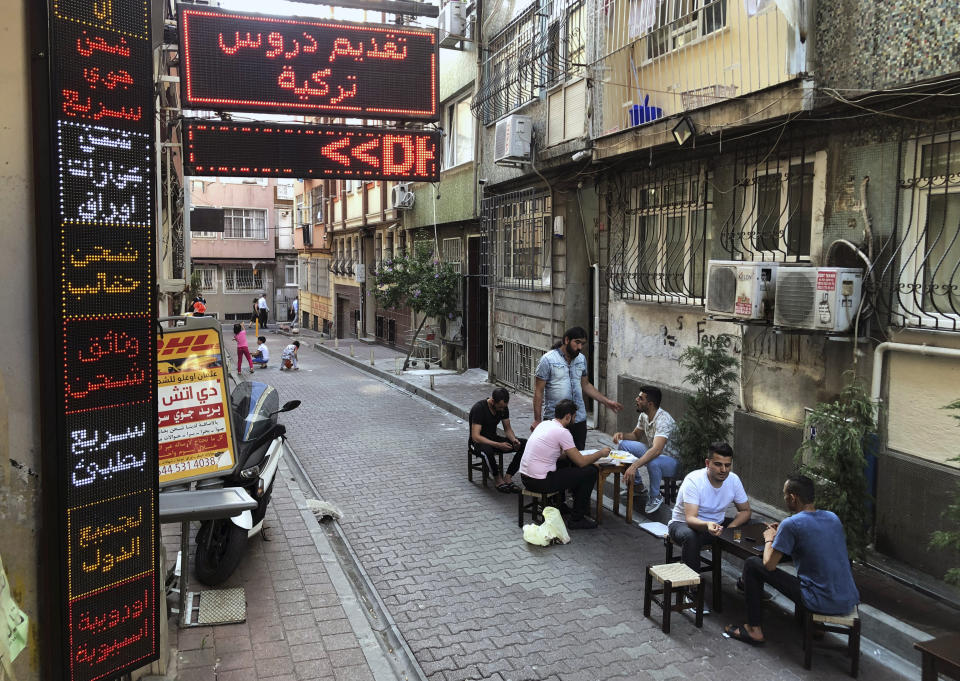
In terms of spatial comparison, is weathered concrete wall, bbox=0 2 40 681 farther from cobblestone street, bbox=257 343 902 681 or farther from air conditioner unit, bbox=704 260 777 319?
air conditioner unit, bbox=704 260 777 319

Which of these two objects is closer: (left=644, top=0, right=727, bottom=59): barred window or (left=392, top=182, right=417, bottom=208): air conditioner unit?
(left=644, top=0, right=727, bottom=59): barred window

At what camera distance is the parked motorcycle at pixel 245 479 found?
613 centimetres

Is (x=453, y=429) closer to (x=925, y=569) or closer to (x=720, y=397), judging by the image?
(x=720, y=397)

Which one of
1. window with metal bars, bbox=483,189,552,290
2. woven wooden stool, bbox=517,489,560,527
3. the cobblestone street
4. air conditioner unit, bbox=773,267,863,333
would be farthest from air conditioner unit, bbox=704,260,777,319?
window with metal bars, bbox=483,189,552,290

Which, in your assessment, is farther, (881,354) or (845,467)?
(881,354)

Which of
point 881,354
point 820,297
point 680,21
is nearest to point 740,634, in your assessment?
point 881,354

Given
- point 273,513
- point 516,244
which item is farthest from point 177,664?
point 516,244

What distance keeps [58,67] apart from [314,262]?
3654cm

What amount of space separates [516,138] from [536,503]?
7.58m

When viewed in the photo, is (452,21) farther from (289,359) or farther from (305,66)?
(289,359)

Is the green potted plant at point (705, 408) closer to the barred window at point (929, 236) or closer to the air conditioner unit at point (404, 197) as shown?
the barred window at point (929, 236)

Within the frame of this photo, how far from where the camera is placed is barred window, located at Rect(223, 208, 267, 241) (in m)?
42.8

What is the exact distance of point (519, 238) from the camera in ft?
50.1

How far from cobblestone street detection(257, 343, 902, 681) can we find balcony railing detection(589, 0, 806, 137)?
5.09 metres
